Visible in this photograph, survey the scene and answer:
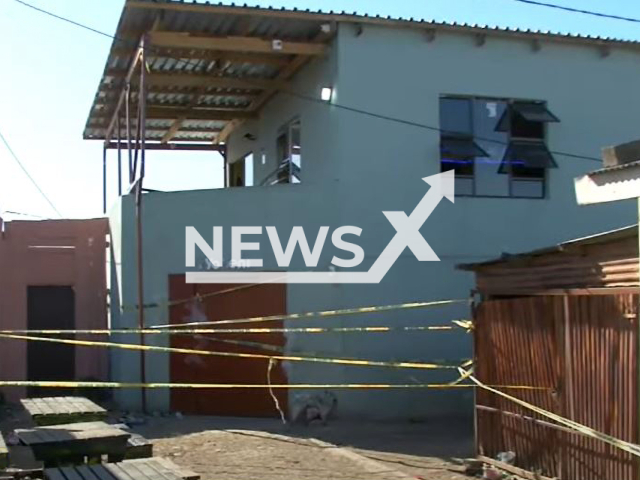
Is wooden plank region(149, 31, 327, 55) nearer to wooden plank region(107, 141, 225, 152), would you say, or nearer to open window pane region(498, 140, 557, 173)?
open window pane region(498, 140, 557, 173)

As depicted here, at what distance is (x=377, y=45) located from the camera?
13414mm

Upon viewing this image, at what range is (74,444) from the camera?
24.2 feet

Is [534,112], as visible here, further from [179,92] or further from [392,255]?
[179,92]

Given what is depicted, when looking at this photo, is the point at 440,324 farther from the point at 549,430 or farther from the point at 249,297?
the point at 549,430

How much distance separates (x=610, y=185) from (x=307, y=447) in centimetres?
601

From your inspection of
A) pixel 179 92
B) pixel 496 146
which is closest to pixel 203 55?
pixel 179 92

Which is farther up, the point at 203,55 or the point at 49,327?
the point at 203,55

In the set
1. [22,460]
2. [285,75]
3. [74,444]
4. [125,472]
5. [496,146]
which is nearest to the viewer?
[125,472]

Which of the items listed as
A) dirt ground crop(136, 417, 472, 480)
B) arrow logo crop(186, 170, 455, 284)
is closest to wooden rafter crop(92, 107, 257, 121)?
arrow logo crop(186, 170, 455, 284)

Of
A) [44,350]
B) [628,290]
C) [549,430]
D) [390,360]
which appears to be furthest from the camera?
[44,350]

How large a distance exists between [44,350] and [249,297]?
4.39m

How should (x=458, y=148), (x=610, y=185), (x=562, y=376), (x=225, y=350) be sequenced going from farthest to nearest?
(x=458, y=148), (x=225, y=350), (x=562, y=376), (x=610, y=185)

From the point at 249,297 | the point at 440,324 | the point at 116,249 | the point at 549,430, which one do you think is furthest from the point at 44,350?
the point at 549,430

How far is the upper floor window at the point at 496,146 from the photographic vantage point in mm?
13844
